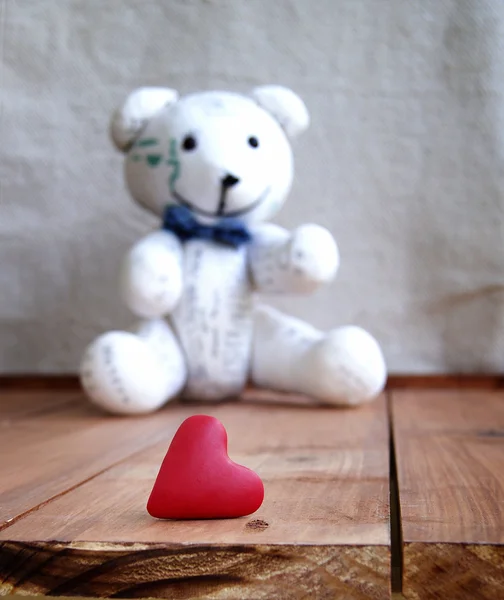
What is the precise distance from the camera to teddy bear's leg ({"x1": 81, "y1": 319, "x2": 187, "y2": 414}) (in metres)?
0.93

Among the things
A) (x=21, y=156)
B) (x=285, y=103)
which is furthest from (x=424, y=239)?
(x=21, y=156)

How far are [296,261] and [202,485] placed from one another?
0.55 m

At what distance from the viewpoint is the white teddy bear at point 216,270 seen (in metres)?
0.97

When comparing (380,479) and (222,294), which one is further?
(222,294)

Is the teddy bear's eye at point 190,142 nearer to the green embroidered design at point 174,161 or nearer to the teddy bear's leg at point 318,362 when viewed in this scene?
the green embroidered design at point 174,161

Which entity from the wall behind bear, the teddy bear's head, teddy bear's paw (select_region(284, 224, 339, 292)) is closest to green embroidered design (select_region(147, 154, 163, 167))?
the teddy bear's head

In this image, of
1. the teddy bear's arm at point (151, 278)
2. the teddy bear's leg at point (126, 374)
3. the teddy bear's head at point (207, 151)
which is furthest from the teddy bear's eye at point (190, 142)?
the teddy bear's leg at point (126, 374)

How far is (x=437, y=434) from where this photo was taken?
0.79m

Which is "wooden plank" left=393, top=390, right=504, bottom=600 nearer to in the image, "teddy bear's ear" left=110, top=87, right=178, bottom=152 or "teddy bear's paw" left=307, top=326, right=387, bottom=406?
"teddy bear's paw" left=307, top=326, right=387, bottom=406

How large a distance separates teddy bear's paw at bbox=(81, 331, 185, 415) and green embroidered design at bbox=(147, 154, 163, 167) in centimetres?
23

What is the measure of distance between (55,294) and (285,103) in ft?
1.79

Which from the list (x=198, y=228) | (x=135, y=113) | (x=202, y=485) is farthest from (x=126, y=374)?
(x=202, y=485)

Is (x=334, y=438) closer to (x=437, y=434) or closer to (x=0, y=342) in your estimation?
(x=437, y=434)

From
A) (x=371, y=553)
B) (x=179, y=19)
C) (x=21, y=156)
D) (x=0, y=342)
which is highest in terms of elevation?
(x=179, y=19)
